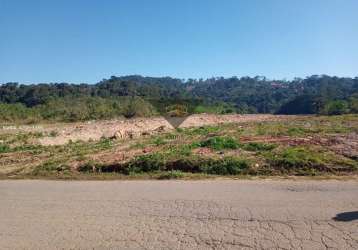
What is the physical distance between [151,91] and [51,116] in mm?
31747

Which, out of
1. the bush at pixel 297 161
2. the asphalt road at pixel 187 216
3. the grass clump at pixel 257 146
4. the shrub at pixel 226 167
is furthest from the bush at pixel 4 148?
the bush at pixel 297 161

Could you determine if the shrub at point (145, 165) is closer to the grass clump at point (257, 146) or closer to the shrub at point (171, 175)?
the shrub at point (171, 175)

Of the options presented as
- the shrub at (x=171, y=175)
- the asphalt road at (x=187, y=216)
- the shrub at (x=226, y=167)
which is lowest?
the asphalt road at (x=187, y=216)

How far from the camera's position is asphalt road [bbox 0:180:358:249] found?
4844 millimetres

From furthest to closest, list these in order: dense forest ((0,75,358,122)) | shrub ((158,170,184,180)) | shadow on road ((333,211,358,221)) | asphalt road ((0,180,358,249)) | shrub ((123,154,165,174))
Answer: dense forest ((0,75,358,122)) < shrub ((123,154,165,174)) < shrub ((158,170,184,180)) < shadow on road ((333,211,358,221)) < asphalt road ((0,180,358,249))

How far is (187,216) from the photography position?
576cm

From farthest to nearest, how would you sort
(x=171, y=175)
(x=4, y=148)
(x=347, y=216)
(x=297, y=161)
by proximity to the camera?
(x=4, y=148) → (x=297, y=161) → (x=171, y=175) → (x=347, y=216)

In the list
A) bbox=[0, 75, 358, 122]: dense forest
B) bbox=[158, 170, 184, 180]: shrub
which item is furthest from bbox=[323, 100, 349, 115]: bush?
bbox=[158, 170, 184, 180]: shrub

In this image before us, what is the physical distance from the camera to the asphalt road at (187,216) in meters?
4.84

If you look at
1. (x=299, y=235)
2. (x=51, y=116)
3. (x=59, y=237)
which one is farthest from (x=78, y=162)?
(x=51, y=116)

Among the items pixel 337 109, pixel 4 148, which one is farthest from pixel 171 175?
pixel 337 109

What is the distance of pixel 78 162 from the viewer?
1101 cm

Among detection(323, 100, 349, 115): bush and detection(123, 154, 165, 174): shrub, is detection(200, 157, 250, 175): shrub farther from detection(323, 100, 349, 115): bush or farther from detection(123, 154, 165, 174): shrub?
detection(323, 100, 349, 115): bush

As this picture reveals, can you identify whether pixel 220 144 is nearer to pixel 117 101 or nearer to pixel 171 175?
pixel 171 175
